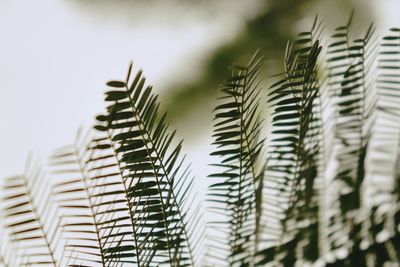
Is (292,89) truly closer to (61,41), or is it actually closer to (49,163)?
(49,163)

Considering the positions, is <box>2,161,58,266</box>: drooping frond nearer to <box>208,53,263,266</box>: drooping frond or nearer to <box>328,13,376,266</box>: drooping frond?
<box>208,53,263,266</box>: drooping frond

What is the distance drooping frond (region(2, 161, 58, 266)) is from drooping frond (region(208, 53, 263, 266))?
0.46 feet

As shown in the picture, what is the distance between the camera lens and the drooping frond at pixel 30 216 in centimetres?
42

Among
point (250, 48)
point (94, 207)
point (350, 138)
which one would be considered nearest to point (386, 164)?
point (350, 138)

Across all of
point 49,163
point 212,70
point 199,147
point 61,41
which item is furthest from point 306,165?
point 61,41

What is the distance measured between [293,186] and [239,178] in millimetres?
61

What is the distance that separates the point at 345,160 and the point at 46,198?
0.96 feet

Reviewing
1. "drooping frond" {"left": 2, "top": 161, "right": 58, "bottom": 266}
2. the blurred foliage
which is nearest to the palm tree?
"drooping frond" {"left": 2, "top": 161, "right": 58, "bottom": 266}

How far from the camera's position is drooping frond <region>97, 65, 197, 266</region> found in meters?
0.43

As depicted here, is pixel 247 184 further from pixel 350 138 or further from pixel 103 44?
pixel 103 44

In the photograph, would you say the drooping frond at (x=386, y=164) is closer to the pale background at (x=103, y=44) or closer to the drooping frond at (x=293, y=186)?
→ the drooping frond at (x=293, y=186)

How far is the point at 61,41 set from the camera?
1992mm

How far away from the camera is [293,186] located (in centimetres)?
52

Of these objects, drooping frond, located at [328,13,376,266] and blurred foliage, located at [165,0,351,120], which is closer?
drooping frond, located at [328,13,376,266]
